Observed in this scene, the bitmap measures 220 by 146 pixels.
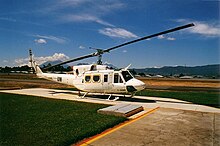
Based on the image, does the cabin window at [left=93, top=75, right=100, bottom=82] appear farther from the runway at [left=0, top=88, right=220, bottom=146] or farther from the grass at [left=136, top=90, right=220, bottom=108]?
the runway at [left=0, top=88, right=220, bottom=146]

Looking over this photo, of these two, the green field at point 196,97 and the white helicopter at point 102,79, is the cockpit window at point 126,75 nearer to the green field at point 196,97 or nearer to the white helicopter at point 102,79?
the white helicopter at point 102,79

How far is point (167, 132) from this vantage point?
23.2 feet

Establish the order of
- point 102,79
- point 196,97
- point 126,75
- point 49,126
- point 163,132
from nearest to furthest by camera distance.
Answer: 1. point 163,132
2. point 49,126
3. point 126,75
4. point 102,79
5. point 196,97

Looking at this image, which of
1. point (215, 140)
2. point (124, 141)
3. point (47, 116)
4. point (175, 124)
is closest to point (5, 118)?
point (47, 116)

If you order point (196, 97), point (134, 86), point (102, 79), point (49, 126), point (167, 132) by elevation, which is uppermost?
point (102, 79)

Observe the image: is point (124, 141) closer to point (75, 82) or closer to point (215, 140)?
point (215, 140)

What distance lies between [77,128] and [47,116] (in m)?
2.23

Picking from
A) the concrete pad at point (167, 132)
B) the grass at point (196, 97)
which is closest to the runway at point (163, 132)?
the concrete pad at point (167, 132)

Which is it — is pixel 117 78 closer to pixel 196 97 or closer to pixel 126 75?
pixel 126 75

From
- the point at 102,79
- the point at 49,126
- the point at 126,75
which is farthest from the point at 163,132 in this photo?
the point at 102,79

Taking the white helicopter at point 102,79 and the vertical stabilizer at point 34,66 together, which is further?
the vertical stabilizer at point 34,66

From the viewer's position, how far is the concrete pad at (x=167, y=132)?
19.9 feet

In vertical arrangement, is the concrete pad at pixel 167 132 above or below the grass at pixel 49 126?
below

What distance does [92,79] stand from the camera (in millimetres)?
14977
